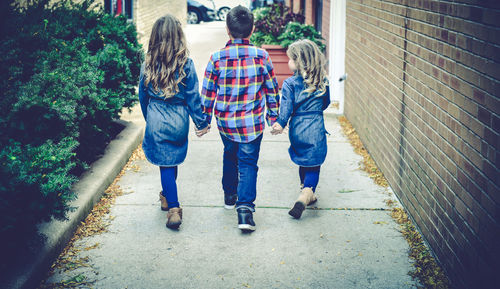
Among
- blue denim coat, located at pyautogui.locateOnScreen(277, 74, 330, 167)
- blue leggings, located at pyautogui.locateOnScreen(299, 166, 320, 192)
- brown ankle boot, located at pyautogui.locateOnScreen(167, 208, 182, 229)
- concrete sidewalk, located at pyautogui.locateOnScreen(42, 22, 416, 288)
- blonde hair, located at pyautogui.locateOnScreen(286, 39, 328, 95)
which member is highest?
blonde hair, located at pyautogui.locateOnScreen(286, 39, 328, 95)

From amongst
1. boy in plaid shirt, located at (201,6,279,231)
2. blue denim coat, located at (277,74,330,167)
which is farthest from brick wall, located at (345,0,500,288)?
boy in plaid shirt, located at (201,6,279,231)

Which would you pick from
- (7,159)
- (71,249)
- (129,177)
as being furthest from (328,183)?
(7,159)

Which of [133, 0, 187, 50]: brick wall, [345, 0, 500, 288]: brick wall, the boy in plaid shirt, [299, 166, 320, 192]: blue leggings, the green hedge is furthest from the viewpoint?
[133, 0, 187, 50]: brick wall

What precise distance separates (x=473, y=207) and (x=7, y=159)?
9.44ft

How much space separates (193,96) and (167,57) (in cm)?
35

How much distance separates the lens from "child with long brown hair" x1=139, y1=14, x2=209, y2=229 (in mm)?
4164

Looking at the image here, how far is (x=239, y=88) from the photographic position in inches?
165

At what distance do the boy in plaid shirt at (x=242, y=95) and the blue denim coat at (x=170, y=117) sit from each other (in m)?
0.09

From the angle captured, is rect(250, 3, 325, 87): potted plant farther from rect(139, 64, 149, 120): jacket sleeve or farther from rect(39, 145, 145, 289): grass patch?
rect(139, 64, 149, 120): jacket sleeve

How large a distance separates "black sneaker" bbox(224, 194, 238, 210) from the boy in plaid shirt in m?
0.34

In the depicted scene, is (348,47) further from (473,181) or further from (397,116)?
(473,181)

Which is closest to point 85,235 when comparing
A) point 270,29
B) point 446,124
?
point 446,124

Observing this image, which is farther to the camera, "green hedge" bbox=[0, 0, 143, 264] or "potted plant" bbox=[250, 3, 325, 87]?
"potted plant" bbox=[250, 3, 325, 87]

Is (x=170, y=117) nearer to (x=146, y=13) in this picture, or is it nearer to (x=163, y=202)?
(x=163, y=202)
